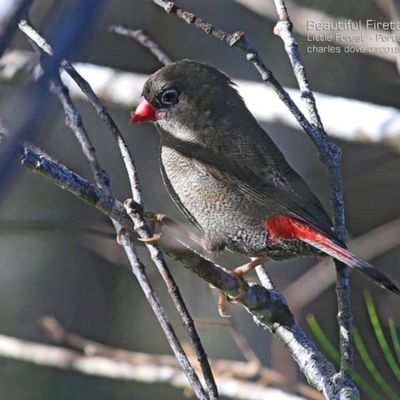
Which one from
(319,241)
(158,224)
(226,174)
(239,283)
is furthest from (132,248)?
(226,174)

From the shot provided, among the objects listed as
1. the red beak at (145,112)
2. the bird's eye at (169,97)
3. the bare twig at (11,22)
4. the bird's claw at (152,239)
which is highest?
the bird's eye at (169,97)

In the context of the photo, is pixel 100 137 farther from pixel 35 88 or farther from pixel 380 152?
pixel 35 88

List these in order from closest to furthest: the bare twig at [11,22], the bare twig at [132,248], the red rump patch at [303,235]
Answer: the bare twig at [11,22]
the bare twig at [132,248]
the red rump patch at [303,235]

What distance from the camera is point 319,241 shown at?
3041 millimetres

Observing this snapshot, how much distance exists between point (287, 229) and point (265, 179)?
0.29 metres

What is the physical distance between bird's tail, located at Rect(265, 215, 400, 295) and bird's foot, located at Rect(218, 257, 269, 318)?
0.46 ft

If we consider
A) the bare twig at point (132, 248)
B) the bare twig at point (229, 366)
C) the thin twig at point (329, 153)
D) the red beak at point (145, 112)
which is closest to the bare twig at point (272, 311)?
the bare twig at point (132, 248)

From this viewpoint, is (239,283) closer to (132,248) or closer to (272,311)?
(272,311)

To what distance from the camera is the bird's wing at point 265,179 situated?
10.9 ft

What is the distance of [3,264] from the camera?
284 inches

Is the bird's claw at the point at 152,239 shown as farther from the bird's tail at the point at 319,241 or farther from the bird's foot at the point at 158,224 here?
the bird's tail at the point at 319,241

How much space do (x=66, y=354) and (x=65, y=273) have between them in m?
2.84

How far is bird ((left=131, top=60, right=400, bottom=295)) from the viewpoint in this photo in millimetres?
3287

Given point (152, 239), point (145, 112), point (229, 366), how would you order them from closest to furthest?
1. point (152, 239)
2. point (145, 112)
3. point (229, 366)
